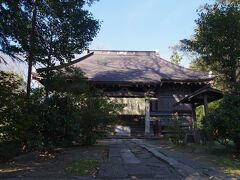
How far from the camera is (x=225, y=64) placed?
19.7 m

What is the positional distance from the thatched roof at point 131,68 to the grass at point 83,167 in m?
14.1

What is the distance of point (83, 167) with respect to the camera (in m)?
9.56

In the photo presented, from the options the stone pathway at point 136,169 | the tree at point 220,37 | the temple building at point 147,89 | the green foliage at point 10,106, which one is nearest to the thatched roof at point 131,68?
the temple building at point 147,89

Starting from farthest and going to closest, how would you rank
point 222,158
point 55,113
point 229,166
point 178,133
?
point 178,133 → point 55,113 → point 222,158 → point 229,166

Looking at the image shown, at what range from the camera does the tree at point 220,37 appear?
59.8 feet

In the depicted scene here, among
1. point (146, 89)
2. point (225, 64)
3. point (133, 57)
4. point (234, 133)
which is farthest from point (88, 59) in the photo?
point (234, 133)

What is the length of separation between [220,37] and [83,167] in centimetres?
1198

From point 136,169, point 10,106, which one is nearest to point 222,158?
point 136,169

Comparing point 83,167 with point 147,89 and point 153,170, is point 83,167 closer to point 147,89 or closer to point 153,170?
point 153,170

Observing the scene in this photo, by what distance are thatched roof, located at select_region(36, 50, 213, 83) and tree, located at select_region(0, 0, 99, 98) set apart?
9.61 metres

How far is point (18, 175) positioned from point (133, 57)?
2379 cm

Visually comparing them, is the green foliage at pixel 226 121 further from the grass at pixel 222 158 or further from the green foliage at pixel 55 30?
the green foliage at pixel 55 30

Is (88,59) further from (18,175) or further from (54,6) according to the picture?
(18,175)

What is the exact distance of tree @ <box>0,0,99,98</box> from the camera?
1156 centimetres
